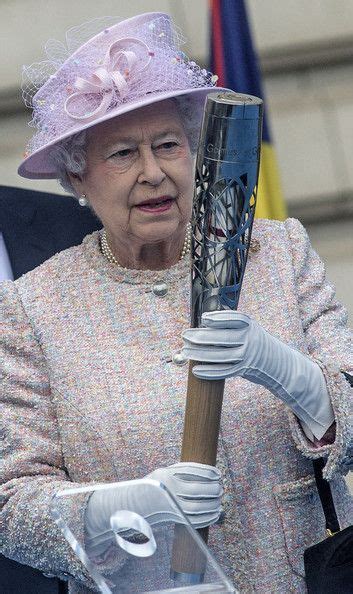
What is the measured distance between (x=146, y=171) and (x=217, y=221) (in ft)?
0.95

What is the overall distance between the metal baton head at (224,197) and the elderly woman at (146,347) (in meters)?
0.11

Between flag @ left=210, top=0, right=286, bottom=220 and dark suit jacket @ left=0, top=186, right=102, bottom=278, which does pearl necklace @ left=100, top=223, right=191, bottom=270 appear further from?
flag @ left=210, top=0, right=286, bottom=220

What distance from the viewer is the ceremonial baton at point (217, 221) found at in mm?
2438

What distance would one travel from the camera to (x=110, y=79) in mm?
2834

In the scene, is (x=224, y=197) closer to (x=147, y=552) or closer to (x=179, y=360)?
(x=179, y=360)

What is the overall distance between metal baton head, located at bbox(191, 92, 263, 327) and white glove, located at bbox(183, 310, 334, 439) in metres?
0.04

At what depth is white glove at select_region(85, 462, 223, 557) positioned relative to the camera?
2.17m

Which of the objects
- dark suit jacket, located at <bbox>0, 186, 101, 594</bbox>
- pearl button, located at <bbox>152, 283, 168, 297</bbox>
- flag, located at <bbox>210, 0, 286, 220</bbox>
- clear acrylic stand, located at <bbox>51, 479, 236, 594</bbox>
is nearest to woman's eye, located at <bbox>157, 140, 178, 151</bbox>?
pearl button, located at <bbox>152, 283, 168, 297</bbox>

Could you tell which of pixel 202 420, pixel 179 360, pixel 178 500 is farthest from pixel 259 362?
pixel 178 500

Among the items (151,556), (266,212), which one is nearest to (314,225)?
(266,212)

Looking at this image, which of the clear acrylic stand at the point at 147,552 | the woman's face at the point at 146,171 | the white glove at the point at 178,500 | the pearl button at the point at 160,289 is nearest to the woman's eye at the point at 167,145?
the woman's face at the point at 146,171

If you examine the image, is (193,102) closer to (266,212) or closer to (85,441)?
(85,441)

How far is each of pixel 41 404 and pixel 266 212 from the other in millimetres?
2128

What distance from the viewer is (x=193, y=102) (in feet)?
9.52
